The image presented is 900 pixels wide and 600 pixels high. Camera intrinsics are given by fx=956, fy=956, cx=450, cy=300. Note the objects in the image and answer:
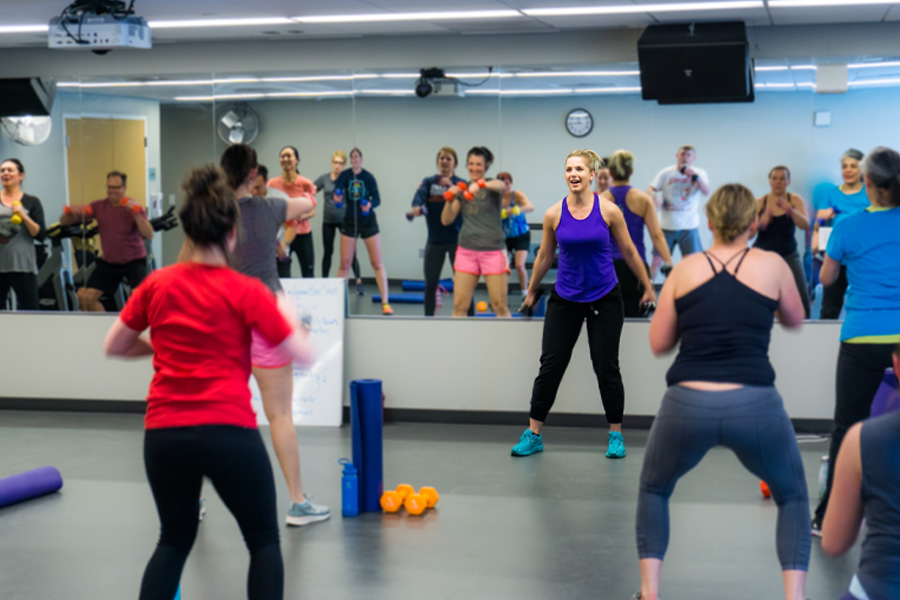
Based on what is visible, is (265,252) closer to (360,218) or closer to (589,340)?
(589,340)

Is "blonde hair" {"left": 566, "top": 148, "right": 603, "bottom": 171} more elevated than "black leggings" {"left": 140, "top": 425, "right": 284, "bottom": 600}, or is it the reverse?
"blonde hair" {"left": 566, "top": 148, "right": 603, "bottom": 171}

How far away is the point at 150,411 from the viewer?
2.45 metres

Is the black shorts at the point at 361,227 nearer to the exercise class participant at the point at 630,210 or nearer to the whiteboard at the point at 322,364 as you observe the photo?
the whiteboard at the point at 322,364

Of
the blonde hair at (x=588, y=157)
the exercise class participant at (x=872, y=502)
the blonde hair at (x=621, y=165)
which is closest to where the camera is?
the exercise class participant at (x=872, y=502)

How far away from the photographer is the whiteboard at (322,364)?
20.5 ft

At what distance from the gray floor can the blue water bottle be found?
5cm

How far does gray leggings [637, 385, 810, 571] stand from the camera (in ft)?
8.77

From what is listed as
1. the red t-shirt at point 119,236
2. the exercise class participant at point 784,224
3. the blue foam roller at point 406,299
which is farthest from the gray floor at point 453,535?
the red t-shirt at point 119,236

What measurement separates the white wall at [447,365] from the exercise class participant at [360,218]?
69 cm

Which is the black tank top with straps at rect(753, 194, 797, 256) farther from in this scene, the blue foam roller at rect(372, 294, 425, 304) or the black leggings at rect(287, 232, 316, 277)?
the black leggings at rect(287, 232, 316, 277)

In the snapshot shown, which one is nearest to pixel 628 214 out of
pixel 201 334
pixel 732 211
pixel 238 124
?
pixel 238 124

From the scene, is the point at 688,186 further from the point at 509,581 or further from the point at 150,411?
the point at 150,411

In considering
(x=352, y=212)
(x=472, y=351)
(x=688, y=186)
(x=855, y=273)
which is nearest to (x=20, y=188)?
(x=352, y=212)

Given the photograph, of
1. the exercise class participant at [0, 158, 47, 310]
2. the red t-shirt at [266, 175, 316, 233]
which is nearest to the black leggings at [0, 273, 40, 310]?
the exercise class participant at [0, 158, 47, 310]
